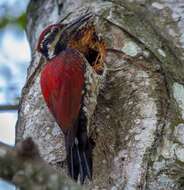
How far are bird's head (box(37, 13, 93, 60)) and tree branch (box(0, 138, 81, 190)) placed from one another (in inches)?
83.1

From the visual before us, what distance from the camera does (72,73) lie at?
3.42 metres

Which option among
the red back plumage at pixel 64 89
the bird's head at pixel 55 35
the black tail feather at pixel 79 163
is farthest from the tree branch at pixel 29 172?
the bird's head at pixel 55 35

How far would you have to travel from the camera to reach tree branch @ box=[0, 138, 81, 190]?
1.63 m

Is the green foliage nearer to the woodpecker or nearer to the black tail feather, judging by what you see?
the woodpecker

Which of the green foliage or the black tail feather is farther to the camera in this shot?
the green foliage

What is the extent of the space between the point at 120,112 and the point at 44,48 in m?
0.84

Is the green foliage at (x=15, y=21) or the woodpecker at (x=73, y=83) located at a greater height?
the woodpecker at (x=73, y=83)

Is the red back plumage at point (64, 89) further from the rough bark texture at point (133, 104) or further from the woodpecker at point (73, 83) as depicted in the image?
the rough bark texture at point (133, 104)

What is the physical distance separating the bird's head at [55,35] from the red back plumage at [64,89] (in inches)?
10.7

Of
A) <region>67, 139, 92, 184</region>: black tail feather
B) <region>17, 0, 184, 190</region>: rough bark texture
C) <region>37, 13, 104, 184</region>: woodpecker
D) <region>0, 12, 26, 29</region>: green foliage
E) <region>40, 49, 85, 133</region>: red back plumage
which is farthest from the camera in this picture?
<region>0, 12, 26, 29</region>: green foliage

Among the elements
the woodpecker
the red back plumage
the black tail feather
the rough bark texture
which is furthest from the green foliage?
the black tail feather

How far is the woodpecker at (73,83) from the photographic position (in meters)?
3.11

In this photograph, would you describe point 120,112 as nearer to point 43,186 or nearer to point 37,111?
point 37,111

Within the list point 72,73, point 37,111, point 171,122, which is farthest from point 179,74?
point 37,111
